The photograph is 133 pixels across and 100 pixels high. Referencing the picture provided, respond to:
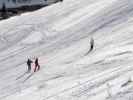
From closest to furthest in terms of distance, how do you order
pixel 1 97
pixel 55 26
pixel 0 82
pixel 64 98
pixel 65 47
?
1. pixel 64 98
2. pixel 1 97
3. pixel 0 82
4. pixel 65 47
5. pixel 55 26

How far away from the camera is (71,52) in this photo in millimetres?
44312

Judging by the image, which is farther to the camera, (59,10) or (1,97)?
(59,10)

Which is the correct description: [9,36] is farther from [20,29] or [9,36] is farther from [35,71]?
[35,71]

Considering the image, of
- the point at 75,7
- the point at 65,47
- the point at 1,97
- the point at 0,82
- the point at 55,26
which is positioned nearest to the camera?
the point at 1,97

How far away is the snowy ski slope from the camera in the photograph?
31.6 metres

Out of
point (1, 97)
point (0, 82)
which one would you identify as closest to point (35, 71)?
point (0, 82)

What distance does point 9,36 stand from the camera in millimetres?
57812

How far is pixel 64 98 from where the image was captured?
3058 centimetres

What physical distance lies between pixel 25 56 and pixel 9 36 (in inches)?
430

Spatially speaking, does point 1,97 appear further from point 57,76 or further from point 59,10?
point 59,10

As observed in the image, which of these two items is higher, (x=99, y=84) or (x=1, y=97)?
(x=99, y=84)

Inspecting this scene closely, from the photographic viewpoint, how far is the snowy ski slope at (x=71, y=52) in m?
31.6

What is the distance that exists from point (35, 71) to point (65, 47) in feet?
26.1

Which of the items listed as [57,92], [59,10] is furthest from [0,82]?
[59,10]
